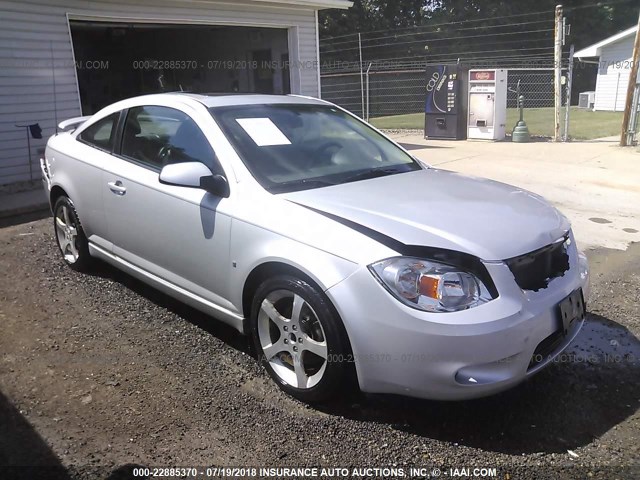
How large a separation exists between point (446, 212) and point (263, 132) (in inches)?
53.1

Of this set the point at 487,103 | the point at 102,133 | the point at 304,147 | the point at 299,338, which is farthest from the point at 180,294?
the point at 487,103

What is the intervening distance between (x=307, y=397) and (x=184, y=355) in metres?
1.00

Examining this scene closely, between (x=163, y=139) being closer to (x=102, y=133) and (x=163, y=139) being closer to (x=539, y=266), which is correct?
(x=102, y=133)

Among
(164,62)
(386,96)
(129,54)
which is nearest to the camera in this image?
(164,62)

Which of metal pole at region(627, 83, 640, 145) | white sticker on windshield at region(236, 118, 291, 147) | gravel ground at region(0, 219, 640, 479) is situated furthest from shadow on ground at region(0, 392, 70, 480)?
metal pole at region(627, 83, 640, 145)

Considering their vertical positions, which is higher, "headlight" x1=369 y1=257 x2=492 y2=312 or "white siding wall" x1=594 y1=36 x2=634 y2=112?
"white siding wall" x1=594 y1=36 x2=634 y2=112

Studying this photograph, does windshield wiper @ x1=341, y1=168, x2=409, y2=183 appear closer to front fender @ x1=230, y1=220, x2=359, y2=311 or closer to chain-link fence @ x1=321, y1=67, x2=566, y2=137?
front fender @ x1=230, y1=220, x2=359, y2=311

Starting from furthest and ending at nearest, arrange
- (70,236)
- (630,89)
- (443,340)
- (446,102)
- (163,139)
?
1. (446,102)
2. (630,89)
3. (70,236)
4. (163,139)
5. (443,340)

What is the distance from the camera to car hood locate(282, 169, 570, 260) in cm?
279

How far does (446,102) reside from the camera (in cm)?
1475

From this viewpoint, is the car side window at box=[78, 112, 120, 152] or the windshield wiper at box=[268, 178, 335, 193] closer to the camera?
the windshield wiper at box=[268, 178, 335, 193]

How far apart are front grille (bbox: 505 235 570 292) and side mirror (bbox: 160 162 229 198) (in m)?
1.66

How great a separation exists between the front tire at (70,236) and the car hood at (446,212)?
8.14 feet

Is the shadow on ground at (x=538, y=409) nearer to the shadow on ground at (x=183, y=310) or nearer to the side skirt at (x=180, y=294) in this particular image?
the side skirt at (x=180, y=294)
